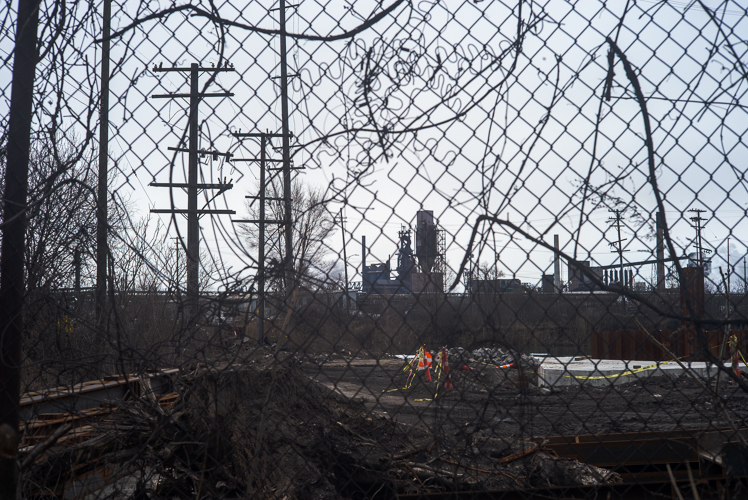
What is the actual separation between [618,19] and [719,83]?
456 millimetres

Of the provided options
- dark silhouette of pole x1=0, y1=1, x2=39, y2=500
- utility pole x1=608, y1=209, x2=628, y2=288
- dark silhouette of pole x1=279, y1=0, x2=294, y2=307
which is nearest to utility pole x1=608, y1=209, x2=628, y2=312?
utility pole x1=608, y1=209, x2=628, y2=288

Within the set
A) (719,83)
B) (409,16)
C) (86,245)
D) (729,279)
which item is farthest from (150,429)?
(719,83)

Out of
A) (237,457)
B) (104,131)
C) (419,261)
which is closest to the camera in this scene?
(419,261)

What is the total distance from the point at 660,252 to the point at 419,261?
3.13 ft

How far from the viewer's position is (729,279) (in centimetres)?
193

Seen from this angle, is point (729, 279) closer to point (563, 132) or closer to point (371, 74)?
point (563, 132)

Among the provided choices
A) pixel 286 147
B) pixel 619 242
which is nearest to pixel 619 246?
pixel 619 242

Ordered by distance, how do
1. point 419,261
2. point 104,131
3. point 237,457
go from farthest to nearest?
point 237,457, point 104,131, point 419,261

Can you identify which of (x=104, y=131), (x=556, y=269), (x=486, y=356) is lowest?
(x=486, y=356)

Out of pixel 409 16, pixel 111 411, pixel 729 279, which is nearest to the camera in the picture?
pixel 409 16

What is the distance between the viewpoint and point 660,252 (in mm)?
1968

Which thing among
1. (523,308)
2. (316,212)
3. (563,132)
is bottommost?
(523,308)

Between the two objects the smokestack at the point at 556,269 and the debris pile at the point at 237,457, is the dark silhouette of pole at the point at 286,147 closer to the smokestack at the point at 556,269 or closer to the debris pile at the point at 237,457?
the debris pile at the point at 237,457

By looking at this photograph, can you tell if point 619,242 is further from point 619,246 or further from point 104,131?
point 104,131
